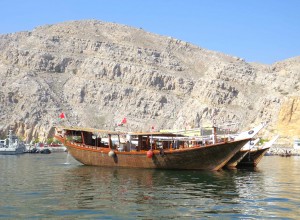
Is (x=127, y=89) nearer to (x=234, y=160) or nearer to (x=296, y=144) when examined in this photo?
(x=296, y=144)

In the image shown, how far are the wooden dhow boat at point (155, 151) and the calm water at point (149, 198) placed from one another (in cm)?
625

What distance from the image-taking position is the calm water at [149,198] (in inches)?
743

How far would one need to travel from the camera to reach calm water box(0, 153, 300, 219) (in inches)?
743

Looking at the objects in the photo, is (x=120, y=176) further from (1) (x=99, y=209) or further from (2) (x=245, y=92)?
(2) (x=245, y=92)

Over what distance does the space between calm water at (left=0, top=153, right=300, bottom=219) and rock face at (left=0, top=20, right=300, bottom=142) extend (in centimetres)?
8431

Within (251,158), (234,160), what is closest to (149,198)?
(234,160)

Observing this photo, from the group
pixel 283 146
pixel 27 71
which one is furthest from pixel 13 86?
pixel 283 146

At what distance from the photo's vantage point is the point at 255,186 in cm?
2845

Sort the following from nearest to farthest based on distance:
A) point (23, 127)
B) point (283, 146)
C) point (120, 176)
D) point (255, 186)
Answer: point (255, 186), point (120, 176), point (283, 146), point (23, 127)

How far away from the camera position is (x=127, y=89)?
14688cm

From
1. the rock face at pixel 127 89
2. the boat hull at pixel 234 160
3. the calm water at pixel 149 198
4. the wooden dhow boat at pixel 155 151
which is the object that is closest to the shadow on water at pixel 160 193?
the calm water at pixel 149 198

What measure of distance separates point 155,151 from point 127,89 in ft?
351

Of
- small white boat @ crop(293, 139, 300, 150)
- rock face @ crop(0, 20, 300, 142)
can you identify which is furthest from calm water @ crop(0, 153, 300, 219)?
rock face @ crop(0, 20, 300, 142)

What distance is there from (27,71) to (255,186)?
126952mm
